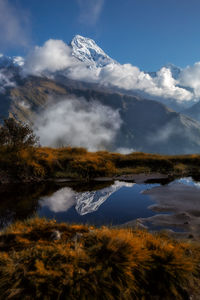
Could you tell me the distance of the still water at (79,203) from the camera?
12891 mm

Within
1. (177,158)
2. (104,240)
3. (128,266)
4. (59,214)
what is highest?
(177,158)

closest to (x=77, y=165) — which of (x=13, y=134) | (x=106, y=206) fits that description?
(x=13, y=134)

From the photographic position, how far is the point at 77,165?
2861 centimetres

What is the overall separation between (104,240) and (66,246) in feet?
3.75

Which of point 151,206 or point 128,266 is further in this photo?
point 151,206

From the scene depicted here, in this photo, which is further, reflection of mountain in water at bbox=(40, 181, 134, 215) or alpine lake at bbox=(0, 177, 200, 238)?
reflection of mountain in water at bbox=(40, 181, 134, 215)

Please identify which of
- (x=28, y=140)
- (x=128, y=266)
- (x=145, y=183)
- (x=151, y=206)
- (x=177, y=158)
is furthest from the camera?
(x=177, y=158)

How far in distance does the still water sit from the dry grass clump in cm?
537

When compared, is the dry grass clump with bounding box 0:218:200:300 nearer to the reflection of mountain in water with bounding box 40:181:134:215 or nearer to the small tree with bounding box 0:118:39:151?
the reflection of mountain in water with bounding box 40:181:134:215

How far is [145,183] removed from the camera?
2473cm

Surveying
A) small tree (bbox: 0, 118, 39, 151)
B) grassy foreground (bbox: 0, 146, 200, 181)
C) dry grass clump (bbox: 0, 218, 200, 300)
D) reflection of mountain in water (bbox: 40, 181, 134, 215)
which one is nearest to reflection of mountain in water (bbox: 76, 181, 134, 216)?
reflection of mountain in water (bbox: 40, 181, 134, 215)

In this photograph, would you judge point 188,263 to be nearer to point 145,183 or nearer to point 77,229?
point 77,229

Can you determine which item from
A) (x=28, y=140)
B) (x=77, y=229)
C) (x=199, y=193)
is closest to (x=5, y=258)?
(x=77, y=229)

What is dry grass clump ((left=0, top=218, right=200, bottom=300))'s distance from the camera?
179 inches
